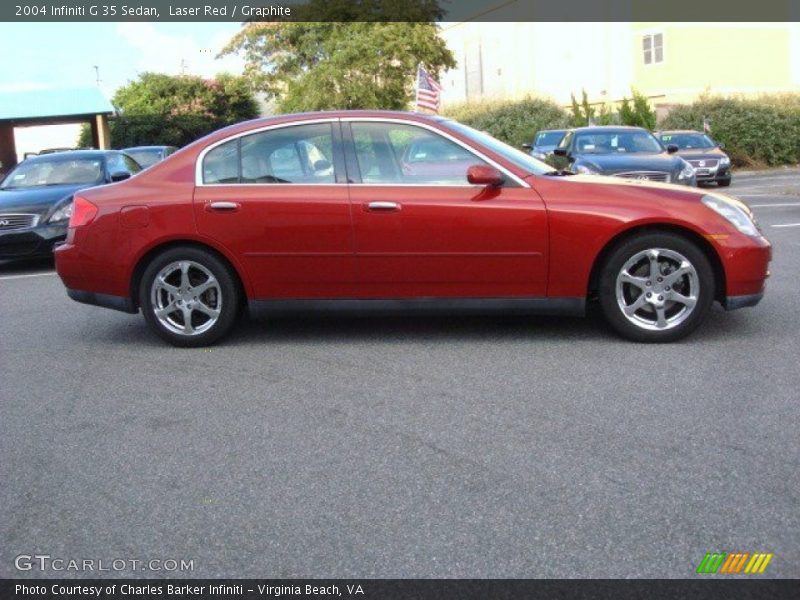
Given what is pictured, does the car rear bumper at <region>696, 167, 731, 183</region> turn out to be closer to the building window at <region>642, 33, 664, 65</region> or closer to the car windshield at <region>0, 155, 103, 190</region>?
the car windshield at <region>0, 155, 103, 190</region>

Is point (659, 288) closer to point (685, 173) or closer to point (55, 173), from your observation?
point (685, 173)

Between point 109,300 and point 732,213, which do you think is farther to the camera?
point 109,300

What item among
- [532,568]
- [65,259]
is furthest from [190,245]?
[532,568]

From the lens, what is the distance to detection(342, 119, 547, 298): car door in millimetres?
6777

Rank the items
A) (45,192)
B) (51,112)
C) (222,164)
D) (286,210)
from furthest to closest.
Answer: (51,112), (45,192), (222,164), (286,210)

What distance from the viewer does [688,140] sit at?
90.6ft

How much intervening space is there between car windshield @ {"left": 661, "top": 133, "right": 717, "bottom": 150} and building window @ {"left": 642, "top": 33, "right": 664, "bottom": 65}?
17953 mm

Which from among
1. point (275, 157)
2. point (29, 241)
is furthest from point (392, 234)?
point (29, 241)

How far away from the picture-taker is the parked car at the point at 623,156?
47.9 feet

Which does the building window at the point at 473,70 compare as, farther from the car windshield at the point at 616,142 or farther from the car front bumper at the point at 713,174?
the car windshield at the point at 616,142

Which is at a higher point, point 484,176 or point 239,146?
point 239,146

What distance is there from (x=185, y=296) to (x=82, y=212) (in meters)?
0.98

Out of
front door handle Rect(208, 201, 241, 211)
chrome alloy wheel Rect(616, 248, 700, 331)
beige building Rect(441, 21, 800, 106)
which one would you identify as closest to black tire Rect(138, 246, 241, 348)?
front door handle Rect(208, 201, 241, 211)

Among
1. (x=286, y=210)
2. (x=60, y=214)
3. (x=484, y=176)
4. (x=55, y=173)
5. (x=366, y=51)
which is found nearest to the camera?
(x=484, y=176)
